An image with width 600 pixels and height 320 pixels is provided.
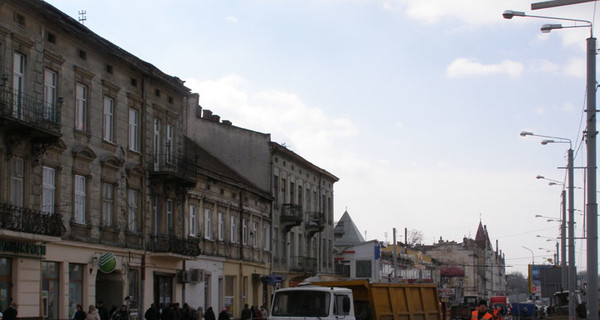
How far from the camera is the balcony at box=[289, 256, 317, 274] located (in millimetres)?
54531

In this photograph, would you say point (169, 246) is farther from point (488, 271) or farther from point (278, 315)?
point (488, 271)

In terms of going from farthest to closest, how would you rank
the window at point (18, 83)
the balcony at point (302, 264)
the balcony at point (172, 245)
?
the balcony at point (302, 264) < the balcony at point (172, 245) < the window at point (18, 83)

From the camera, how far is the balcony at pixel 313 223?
2270 inches

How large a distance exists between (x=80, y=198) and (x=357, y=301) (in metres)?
11.1

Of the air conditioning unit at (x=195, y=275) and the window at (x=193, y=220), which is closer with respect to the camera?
the air conditioning unit at (x=195, y=275)

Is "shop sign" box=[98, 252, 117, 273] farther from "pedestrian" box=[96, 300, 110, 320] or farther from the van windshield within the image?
the van windshield

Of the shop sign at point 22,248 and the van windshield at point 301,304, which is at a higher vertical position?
the shop sign at point 22,248

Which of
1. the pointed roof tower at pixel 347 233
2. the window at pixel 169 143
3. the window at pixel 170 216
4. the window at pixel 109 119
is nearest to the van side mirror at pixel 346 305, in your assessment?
the window at pixel 109 119

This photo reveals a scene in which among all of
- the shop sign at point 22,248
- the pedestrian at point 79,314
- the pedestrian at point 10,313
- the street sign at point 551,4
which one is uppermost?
the street sign at point 551,4

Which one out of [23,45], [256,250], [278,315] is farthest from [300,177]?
[278,315]

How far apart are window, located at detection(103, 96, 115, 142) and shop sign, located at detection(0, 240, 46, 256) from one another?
20.3ft

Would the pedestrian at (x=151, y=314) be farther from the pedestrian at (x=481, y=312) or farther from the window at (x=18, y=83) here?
the pedestrian at (x=481, y=312)

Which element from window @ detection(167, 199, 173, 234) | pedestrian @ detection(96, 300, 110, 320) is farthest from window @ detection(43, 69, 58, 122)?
window @ detection(167, 199, 173, 234)

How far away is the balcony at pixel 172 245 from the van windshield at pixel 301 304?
14828 millimetres
